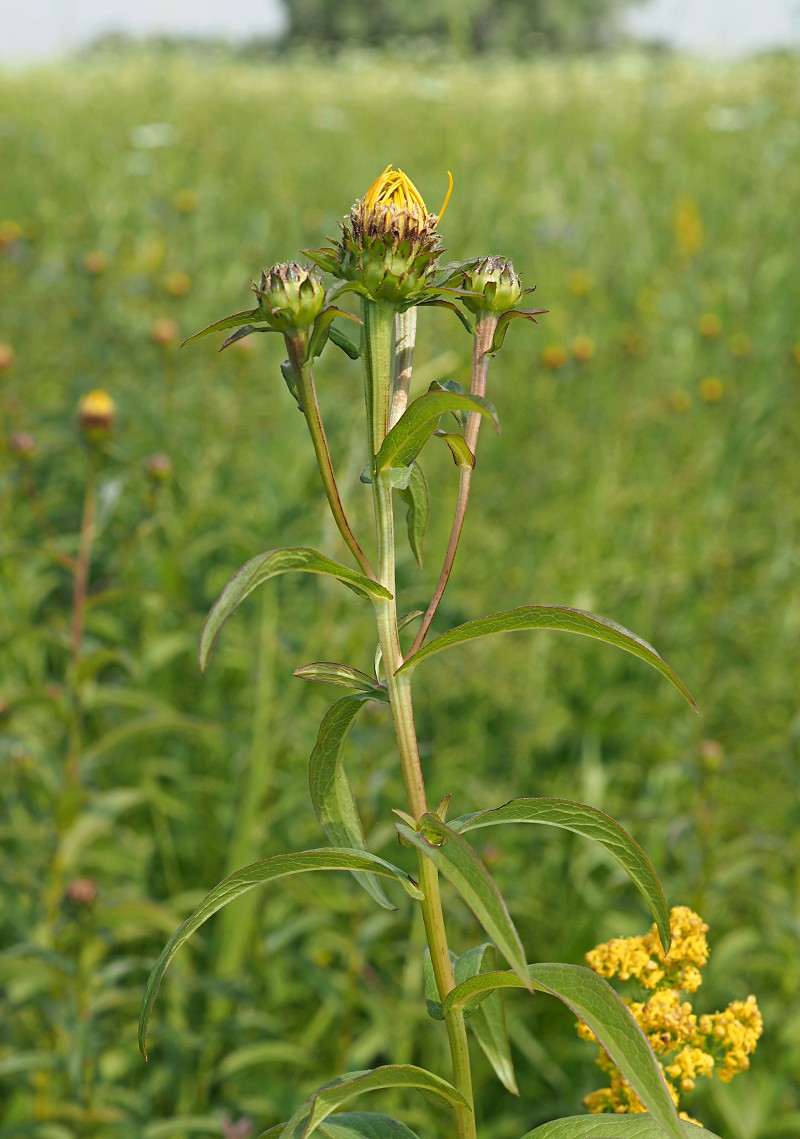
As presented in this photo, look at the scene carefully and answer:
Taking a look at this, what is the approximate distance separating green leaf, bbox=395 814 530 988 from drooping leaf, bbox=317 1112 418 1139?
0.18m

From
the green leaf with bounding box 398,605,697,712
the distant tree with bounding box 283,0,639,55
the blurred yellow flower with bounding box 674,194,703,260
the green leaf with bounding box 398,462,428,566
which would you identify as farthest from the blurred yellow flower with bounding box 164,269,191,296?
the distant tree with bounding box 283,0,639,55

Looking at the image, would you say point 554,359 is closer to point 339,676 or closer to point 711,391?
point 711,391

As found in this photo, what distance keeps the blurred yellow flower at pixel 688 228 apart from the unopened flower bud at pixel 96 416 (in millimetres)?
2983

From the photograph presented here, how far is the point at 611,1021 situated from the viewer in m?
0.52

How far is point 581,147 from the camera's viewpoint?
5.39m

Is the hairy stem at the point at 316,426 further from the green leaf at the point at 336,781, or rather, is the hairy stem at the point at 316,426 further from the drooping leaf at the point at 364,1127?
the drooping leaf at the point at 364,1127

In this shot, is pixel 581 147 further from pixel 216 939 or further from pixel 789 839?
pixel 216 939

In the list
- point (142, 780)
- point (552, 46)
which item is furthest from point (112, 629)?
point (552, 46)

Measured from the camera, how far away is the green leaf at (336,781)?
→ 2.09 feet

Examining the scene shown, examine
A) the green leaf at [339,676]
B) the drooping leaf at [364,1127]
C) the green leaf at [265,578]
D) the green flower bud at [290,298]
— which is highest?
the green flower bud at [290,298]

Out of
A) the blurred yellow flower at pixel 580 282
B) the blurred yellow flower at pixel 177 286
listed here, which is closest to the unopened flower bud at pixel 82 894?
the blurred yellow flower at pixel 177 286

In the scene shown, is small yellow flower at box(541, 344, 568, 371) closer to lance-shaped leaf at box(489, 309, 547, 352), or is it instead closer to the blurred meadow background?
the blurred meadow background

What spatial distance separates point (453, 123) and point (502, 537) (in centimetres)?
234

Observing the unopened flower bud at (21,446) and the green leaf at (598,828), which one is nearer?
the green leaf at (598,828)
